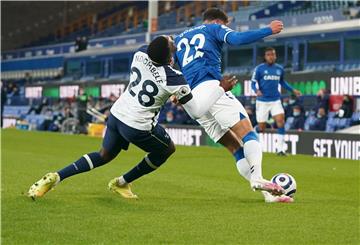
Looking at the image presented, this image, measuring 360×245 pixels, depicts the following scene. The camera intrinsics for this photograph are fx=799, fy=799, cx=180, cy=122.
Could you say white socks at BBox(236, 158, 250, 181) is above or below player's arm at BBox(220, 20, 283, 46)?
below

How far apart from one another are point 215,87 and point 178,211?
1594 millimetres

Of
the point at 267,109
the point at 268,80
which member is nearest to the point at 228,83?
the point at 268,80

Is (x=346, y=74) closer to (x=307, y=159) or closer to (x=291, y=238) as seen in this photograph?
(x=307, y=159)

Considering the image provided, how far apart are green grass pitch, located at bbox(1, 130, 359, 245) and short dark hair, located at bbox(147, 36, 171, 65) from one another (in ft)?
5.00

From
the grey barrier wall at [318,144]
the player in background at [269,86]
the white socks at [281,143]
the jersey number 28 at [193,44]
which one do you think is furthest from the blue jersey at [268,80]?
the jersey number 28 at [193,44]

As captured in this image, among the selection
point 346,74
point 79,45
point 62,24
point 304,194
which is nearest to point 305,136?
point 346,74

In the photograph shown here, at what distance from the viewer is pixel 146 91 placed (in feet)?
27.2

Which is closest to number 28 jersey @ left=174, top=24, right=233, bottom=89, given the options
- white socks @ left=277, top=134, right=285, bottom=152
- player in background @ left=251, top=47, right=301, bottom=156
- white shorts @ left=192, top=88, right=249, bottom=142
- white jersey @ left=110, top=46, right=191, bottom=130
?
white shorts @ left=192, top=88, right=249, bottom=142

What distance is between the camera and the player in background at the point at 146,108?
820 centimetres

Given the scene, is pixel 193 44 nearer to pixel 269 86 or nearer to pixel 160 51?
pixel 160 51

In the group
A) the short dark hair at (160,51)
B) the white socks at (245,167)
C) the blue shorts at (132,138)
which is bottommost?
the white socks at (245,167)

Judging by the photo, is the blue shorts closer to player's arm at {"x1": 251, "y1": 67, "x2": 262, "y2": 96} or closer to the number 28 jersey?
the number 28 jersey

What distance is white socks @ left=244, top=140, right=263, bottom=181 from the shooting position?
8836 mm

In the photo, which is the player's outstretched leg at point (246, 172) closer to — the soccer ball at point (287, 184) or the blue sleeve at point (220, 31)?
the soccer ball at point (287, 184)
